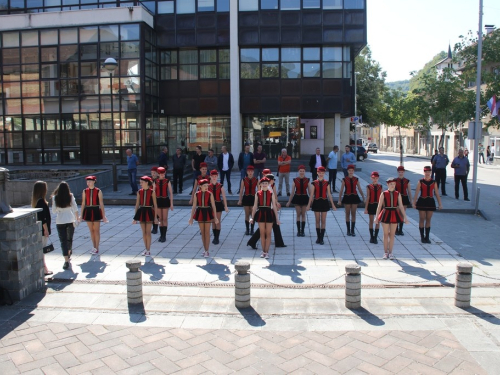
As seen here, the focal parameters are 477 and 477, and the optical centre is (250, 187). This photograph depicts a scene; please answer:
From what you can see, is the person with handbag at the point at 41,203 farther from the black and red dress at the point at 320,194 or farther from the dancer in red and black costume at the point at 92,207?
the black and red dress at the point at 320,194

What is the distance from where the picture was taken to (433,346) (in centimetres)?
609

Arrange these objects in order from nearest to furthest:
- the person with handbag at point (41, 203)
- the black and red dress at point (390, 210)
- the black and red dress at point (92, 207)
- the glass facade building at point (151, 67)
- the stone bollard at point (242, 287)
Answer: the stone bollard at point (242, 287) → the person with handbag at point (41, 203) → the black and red dress at point (390, 210) → the black and red dress at point (92, 207) → the glass facade building at point (151, 67)

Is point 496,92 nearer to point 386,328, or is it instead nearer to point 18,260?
point 386,328

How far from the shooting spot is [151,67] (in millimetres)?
26906

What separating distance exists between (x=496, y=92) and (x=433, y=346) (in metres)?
14.9

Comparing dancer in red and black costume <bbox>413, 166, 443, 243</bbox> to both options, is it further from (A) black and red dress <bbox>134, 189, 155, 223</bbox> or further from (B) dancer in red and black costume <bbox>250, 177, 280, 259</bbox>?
(A) black and red dress <bbox>134, 189, 155, 223</bbox>

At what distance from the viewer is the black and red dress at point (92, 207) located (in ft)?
33.8

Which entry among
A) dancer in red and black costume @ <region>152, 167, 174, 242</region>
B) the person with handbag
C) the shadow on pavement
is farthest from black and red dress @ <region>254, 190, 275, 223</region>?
the person with handbag

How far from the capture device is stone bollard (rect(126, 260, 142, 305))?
7430mm

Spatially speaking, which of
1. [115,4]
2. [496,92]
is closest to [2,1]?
[115,4]

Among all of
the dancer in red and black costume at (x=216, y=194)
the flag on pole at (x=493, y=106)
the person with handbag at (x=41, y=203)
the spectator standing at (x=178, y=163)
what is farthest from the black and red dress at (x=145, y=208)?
the flag on pole at (x=493, y=106)

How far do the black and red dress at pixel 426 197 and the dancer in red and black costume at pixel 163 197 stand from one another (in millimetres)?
5906

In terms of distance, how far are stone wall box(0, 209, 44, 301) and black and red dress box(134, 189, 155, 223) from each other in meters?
2.45

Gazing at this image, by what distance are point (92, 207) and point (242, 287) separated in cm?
460
